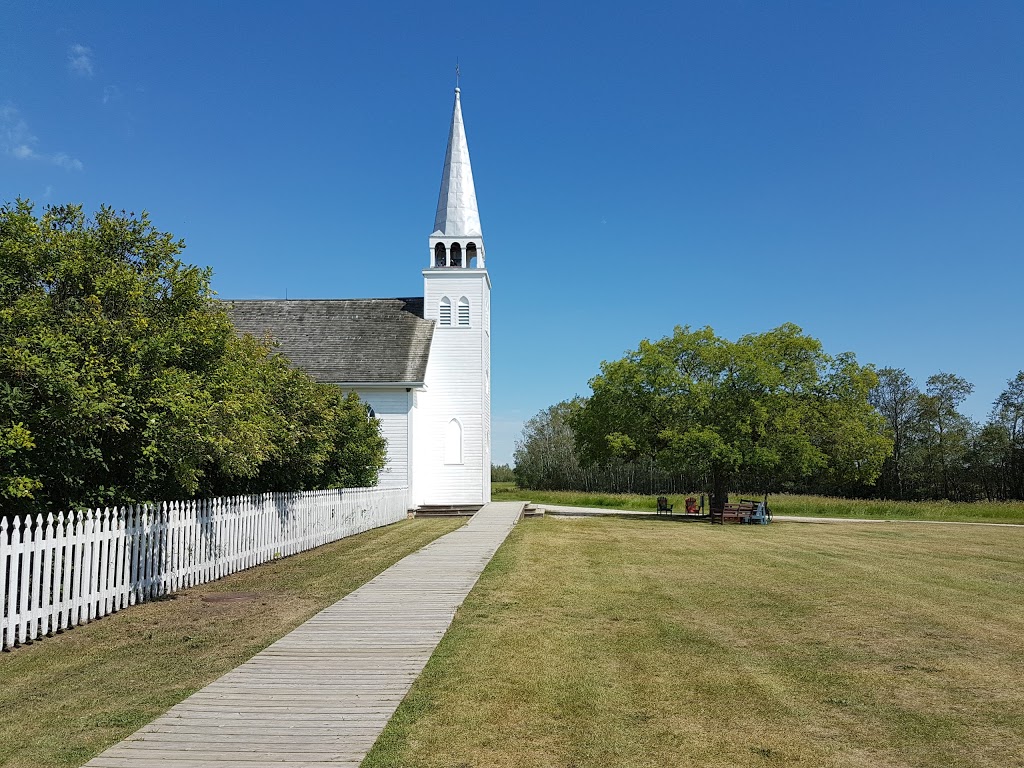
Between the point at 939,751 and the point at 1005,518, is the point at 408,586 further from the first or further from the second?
the point at 1005,518

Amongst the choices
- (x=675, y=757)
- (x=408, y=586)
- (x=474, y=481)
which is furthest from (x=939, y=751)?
(x=474, y=481)

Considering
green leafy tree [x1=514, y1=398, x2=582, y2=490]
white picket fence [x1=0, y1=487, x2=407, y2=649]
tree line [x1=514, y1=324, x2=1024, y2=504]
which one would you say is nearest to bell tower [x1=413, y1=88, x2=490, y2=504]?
tree line [x1=514, y1=324, x2=1024, y2=504]

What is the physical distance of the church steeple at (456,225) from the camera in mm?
35062

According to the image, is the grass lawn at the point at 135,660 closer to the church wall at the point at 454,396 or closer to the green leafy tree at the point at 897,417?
the church wall at the point at 454,396

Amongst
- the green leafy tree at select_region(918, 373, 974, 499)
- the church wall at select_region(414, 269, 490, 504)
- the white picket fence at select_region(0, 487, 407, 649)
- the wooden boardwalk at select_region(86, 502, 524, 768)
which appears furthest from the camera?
the green leafy tree at select_region(918, 373, 974, 499)

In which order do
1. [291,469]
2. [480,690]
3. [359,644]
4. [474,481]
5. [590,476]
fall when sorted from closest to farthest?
[480,690], [359,644], [291,469], [474,481], [590,476]

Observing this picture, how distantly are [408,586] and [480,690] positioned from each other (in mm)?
5417

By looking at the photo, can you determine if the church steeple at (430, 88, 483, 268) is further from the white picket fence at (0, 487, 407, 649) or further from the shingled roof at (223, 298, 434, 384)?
the white picket fence at (0, 487, 407, 649)

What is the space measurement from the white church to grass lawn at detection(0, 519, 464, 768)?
61.6 feet

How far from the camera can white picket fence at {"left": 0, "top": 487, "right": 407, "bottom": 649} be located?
8367 mm

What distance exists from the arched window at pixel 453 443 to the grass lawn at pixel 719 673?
65.9 ft

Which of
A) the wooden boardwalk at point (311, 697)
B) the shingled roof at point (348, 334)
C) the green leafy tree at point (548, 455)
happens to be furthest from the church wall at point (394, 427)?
the green leafy tree at point (548, 455)

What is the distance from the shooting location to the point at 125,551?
1034 centimetres

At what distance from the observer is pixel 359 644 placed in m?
7.77
